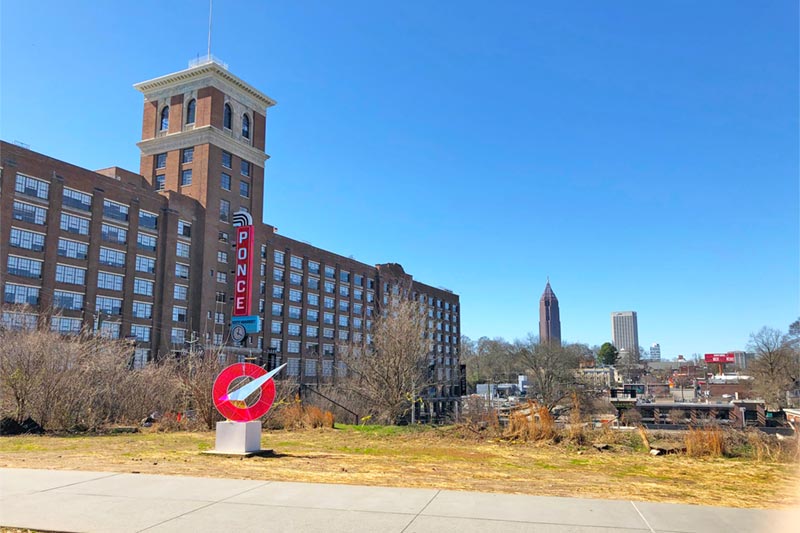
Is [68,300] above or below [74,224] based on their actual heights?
below

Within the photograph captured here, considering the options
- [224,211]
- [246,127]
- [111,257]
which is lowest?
[111,257]

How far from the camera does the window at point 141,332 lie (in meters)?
63.1

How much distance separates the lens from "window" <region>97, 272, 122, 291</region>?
60.4 meters

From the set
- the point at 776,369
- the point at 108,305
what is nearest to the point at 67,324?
the point at 108,305

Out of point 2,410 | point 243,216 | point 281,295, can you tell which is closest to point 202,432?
point 2,410

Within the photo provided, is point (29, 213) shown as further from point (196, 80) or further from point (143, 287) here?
point (196, 80)

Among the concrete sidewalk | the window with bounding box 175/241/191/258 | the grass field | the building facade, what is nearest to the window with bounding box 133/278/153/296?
the building facade

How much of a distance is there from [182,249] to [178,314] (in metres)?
7.55

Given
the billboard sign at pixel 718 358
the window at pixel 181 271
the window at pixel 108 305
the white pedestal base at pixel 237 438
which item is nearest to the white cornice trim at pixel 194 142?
the window at pixel 181 271

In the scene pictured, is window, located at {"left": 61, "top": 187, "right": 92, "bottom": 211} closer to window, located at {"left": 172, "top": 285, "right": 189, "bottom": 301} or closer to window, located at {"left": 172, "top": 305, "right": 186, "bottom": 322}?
window, located at {"left": 172, "top": 285, "right": 189, "bottom": 301}

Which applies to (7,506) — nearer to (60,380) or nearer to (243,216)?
(60,380)

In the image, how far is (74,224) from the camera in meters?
58.8

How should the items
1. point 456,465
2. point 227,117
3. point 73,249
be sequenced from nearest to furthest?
point 456,465
point 73,249
point 227,117

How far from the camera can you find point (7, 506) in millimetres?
8078
